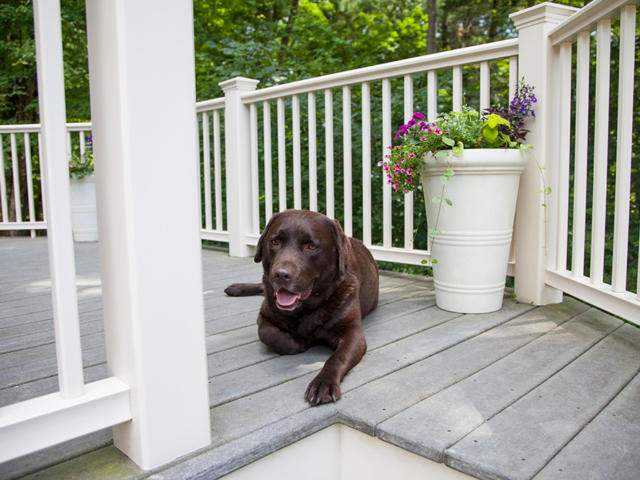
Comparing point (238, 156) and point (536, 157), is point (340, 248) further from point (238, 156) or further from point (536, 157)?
point (238, 156)

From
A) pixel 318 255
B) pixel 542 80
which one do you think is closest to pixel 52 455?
pixel 318 255

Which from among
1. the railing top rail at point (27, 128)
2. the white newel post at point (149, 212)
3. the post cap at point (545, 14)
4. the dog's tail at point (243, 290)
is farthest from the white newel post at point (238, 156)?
the white newel post at point (149, 212)

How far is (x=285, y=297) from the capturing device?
1899 mm

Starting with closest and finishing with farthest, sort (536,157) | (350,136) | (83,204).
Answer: (536,157) → (350,136) → (83,204)

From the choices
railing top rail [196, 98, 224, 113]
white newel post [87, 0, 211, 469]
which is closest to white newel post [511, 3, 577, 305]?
white newel post [87, 0, 211, 469]

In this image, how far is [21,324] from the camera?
236 centimetres

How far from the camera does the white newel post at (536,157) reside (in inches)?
99.7

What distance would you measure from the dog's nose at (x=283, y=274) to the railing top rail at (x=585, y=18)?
153 cm

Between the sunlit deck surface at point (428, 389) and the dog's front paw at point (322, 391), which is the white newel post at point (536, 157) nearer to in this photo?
the sunlit deck surface at point (428, 389)

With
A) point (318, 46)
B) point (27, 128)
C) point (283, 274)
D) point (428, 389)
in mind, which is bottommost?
point (428, 389)

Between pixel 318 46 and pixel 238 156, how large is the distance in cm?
645

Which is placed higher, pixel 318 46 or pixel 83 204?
pixel 318 46

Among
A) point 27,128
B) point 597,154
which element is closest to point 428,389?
point 597,154

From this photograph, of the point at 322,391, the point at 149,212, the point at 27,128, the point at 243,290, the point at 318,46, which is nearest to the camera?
the point at 149,212
